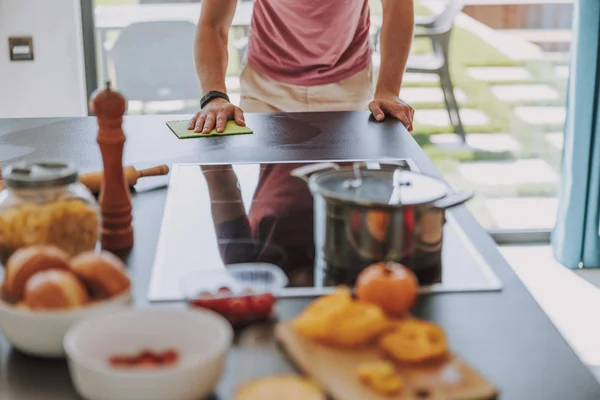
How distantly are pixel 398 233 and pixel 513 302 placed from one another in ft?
0.52

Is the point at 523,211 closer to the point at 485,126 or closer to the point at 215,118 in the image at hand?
the point at 485,126

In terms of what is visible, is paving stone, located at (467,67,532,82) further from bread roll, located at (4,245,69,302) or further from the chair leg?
bread roll, located at (4,245,69,302)

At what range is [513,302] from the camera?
3.14ft

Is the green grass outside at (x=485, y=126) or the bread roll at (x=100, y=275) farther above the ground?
the bread roll at (x=100, y=275)

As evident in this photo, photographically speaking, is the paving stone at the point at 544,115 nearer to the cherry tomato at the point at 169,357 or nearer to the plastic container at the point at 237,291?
the plastic container at the point at 237,291

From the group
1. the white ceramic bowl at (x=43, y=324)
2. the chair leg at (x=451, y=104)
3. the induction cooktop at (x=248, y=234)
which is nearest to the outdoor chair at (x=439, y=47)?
the chair leg at (x=451, y=104)

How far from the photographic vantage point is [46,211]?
983 millimetres

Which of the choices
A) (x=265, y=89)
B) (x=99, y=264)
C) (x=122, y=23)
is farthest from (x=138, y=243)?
(x=122, y=23)

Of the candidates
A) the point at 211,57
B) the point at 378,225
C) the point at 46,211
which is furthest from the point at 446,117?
the point at 46,211

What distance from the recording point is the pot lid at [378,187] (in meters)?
1.00

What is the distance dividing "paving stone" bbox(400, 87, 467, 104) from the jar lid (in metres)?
2.99

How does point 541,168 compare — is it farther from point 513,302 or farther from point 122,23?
point 513,302

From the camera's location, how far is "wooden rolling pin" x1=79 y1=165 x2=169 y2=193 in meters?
1.31

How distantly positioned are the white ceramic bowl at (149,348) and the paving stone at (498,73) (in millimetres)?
3352
